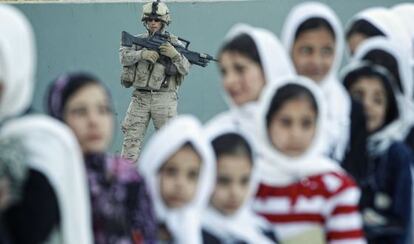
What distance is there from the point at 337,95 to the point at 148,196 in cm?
115

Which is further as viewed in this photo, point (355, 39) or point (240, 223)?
point (355, 39)

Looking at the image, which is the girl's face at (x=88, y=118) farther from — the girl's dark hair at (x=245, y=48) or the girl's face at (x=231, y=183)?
the girl's dark hair at (x=245, y=48)

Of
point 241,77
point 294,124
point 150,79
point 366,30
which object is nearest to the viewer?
point 294,124

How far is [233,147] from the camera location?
451 centimetres

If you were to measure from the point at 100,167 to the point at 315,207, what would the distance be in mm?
814

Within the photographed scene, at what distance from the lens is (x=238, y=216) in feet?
14.7

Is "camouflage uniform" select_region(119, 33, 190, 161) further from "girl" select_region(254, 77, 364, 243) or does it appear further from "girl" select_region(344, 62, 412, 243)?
"girl" select_region(254, 77, 364, 243)

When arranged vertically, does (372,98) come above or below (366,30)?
below

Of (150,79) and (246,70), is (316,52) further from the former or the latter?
(150,79)

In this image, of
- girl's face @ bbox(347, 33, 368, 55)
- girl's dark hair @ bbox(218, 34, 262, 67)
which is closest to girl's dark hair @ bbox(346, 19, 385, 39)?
girl's face @ bbox(347, 33, 368, 55)

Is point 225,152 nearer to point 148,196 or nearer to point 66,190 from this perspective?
point 148,196

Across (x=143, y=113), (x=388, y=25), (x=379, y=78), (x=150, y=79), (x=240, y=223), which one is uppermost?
(x=388, y=25)

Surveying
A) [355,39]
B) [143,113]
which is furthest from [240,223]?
[143,113]

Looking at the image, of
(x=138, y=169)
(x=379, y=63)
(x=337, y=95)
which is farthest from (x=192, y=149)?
→ (x=379, y=63)
